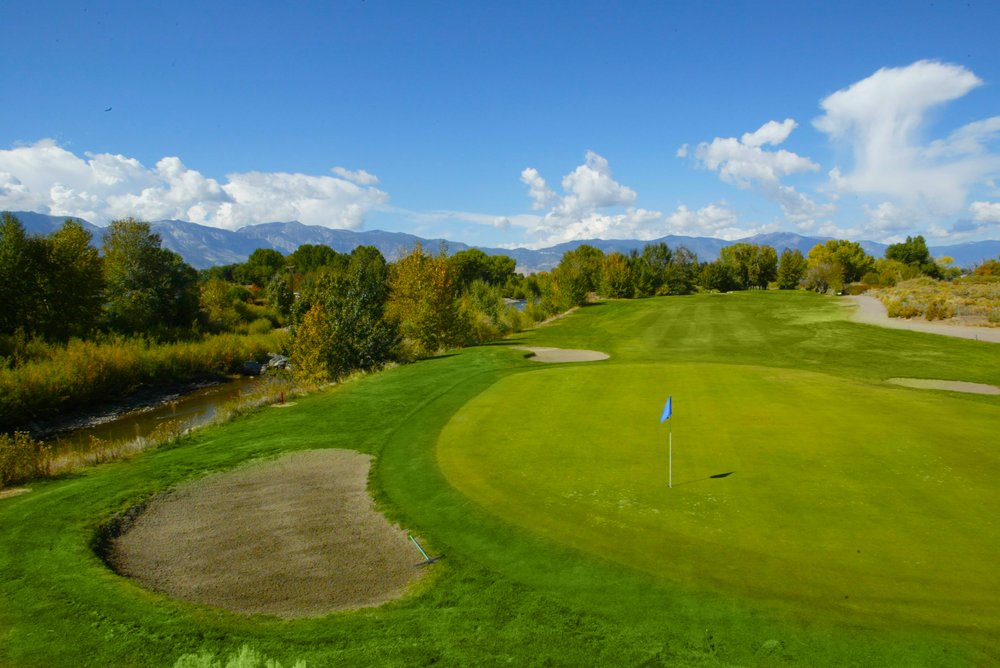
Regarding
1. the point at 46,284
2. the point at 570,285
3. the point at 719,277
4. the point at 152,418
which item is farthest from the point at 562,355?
the point at 719,277

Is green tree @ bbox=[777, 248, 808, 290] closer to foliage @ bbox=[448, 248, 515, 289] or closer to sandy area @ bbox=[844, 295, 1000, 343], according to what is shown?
sandy area @ bbox=[844, 295, 1000, 343]

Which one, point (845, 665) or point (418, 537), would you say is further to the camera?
point (418, 537)

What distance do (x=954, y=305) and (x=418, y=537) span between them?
55.8 meters

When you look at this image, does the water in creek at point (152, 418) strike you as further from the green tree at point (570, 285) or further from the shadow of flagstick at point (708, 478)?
the green tree at point (570, 285)

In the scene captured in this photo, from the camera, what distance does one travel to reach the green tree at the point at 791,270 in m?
111

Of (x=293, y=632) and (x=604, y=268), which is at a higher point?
(x=604, y=268)

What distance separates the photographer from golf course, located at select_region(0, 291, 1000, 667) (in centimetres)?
620

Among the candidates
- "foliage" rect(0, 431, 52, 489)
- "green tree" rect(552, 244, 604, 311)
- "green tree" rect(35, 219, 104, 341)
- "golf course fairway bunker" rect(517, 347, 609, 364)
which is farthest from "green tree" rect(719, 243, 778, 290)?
"foliage" rect(0, 431, 52, 489)

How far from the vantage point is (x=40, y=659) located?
595 centimetres

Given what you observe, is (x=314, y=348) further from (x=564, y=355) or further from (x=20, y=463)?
(x=564, y=355)

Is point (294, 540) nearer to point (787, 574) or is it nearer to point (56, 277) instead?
point (787, 574)

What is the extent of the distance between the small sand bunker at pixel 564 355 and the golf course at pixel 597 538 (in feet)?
40.6

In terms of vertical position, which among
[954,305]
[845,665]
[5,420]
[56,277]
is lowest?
[5,420]

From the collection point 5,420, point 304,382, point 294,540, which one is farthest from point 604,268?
point 294,540
